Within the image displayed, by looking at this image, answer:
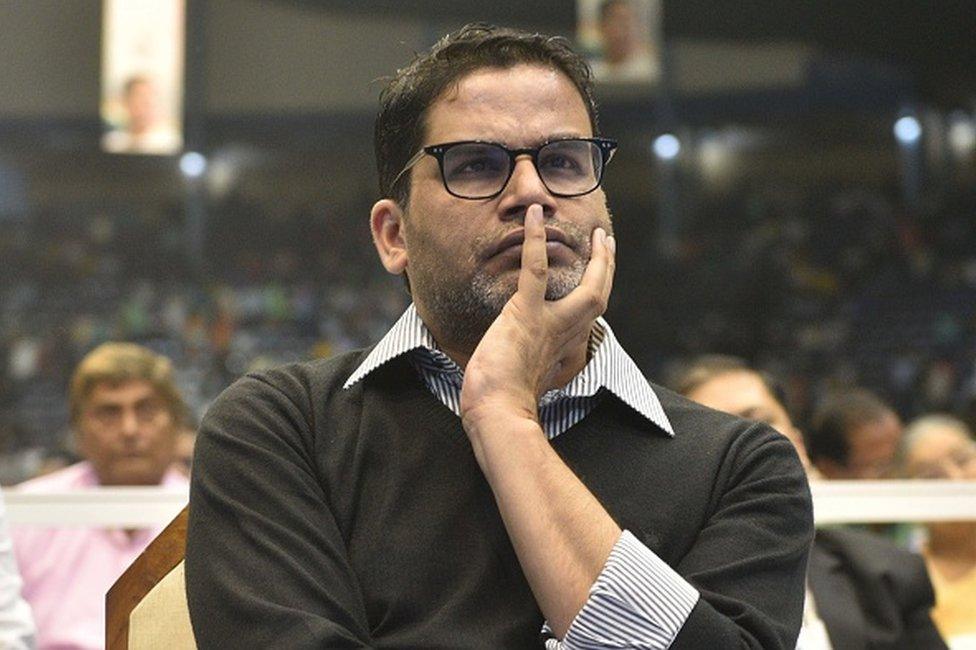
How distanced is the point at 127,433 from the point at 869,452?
2153 millimetres

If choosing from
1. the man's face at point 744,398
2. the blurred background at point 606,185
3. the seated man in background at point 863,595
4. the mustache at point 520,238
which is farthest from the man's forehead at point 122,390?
the blurred background at point 606,185

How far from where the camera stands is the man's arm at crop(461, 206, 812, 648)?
4.09ft

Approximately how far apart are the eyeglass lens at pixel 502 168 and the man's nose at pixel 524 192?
0.04ft

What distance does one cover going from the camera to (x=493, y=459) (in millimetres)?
1317

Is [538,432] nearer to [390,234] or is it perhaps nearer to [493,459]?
[493,459]

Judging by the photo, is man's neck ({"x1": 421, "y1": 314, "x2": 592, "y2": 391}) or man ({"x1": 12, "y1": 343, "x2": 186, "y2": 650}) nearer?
man's neck ({"x1": 421, "y1": 314, "x2": 592, "y2": 391})

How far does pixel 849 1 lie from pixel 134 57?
489cm

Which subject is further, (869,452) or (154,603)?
(869,452)

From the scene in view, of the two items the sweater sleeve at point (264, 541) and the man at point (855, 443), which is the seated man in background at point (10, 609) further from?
the man at point (855, 443)

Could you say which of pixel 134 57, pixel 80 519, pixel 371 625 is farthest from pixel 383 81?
pixel 134 57

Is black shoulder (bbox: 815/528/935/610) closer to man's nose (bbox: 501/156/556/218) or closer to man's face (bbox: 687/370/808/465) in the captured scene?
man's face (bbox: 687/370/808/465)

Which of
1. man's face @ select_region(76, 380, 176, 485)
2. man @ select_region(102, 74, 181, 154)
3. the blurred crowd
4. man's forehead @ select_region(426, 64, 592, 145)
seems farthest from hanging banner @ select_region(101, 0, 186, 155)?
man's forehead @ select_region(426, 64, 592, 145)

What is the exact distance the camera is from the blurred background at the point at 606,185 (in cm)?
953

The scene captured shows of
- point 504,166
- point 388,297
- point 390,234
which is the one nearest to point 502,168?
point 504,166
